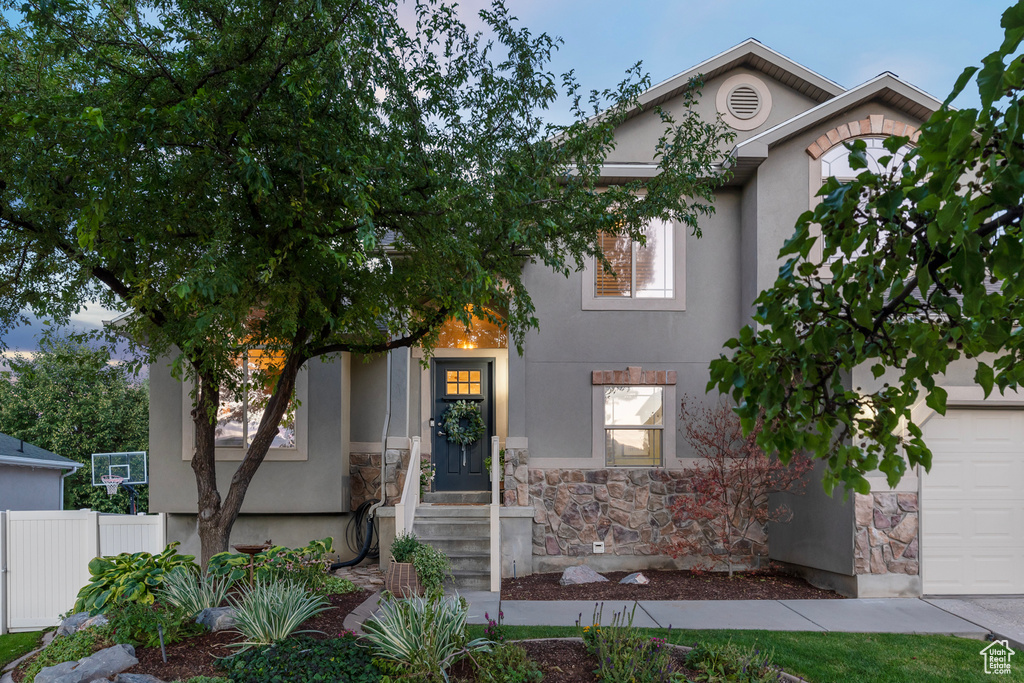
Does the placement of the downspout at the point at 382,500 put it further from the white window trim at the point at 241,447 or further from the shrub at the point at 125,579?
the shrub at the point at 125,579

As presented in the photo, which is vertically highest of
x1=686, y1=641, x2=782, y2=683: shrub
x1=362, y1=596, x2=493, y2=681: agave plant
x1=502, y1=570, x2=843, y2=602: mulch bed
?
x1=362, y1=596, x2=493, y2=681: agave plant

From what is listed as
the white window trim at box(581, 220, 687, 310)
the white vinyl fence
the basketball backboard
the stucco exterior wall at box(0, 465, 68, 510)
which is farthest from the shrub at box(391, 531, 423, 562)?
the basketball backboard

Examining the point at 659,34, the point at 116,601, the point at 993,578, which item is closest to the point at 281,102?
the point at 116,601

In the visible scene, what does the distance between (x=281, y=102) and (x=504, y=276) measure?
264 centimetres

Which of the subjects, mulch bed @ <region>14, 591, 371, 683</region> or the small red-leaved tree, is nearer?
mulch bed @ <region>14, 591, 371, 683</region>

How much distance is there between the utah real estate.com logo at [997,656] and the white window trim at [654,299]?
550 centimetres

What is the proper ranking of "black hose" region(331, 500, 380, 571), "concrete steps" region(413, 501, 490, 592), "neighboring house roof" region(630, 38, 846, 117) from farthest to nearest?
"neighboring house roof" region(630, 38, 846, 117), "black hose" region(331, 500, 380, 571), "concrete steps" region(413, 501, 490, 592)

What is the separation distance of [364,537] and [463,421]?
2482mm

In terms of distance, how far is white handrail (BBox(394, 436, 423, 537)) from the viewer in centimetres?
819

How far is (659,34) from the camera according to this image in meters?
44.2

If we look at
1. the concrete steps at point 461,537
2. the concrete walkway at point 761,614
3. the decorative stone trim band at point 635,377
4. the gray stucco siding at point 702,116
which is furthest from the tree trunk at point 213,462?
the gray stucco siding at point 702,116

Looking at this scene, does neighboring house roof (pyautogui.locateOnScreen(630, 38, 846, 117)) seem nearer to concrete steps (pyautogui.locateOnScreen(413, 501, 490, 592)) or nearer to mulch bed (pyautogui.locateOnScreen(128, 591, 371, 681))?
concrete steps (pyautogui.locateOnScreen(413, 501, 490, 592))

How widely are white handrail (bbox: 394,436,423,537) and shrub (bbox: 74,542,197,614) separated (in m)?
2.34

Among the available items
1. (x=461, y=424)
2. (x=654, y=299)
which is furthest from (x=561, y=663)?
(x=461, y=424)
